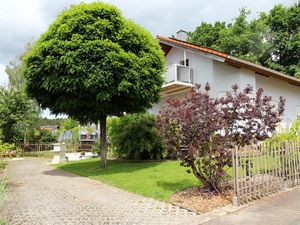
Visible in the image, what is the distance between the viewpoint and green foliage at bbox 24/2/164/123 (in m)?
9.68

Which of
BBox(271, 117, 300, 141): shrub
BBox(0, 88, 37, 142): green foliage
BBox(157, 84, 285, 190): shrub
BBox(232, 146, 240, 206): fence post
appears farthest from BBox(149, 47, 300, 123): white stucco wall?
BBox(0, 88, 37, 142): green foliage

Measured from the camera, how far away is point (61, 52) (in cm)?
976

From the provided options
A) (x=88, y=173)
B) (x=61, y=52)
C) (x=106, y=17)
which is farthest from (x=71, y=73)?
(x=88, y=173)

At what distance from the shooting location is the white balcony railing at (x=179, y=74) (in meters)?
16.4

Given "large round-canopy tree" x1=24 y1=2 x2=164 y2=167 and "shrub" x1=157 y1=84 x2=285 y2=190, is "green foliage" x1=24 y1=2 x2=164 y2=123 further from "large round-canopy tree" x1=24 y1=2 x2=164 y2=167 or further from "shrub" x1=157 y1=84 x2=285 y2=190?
"shrub" x1=157 y1=84 x2=285 y2=190

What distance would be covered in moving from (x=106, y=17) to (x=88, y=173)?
6985 millimetres

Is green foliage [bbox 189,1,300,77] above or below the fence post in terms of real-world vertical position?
above

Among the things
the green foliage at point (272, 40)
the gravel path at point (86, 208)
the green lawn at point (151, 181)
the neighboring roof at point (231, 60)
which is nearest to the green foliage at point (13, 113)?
the neighboring roof at point (231, 60)

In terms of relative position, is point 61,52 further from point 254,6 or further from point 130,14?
point 254,6

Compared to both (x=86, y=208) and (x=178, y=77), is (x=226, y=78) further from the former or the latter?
(x=86, y=208)

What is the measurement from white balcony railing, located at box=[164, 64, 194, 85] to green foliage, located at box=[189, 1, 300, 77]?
12.5m

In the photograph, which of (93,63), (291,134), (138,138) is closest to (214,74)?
(138,138)

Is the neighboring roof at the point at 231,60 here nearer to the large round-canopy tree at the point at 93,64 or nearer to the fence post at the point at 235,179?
the large round-canopy tree at the point at 93,64

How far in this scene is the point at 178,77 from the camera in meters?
16.8
